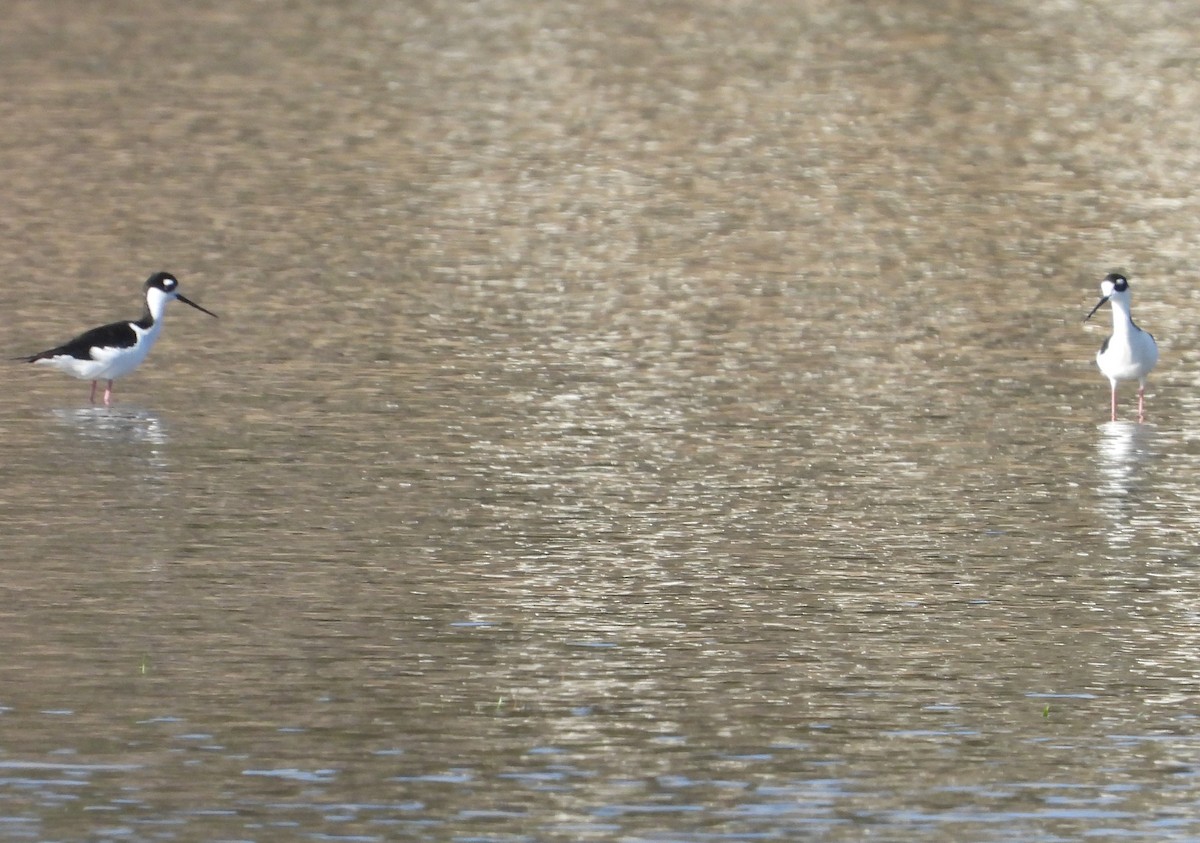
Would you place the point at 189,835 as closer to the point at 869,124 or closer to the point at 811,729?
the point at 811,729

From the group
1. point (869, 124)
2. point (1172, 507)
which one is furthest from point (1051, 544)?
point (869, 124)

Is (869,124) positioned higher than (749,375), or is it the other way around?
(869,124)

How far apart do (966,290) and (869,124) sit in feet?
42.2

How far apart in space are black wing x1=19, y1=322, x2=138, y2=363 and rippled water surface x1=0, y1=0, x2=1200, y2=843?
50 cm

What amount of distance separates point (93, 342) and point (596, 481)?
5.05 m

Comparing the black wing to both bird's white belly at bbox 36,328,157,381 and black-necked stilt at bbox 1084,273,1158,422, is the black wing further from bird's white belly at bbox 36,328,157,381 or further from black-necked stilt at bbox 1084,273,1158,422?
black-necked stilt at bbox 1084,273,1158,422

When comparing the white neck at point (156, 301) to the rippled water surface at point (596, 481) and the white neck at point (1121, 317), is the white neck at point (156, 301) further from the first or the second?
the white neck at point (1121, 317)

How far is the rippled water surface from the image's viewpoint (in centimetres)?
1077

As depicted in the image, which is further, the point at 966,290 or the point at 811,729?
the point at 966,290

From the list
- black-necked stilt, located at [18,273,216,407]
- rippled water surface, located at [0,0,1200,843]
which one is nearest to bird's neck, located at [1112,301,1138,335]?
rippled water surface, located at [0,0,1200,843]

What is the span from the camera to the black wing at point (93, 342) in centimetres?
1944

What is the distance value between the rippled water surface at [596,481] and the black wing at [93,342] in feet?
1.63

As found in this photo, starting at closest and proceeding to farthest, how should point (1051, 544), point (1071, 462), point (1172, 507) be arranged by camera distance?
point (1051, 544)
point (1172, 507)
point (1071, 462)

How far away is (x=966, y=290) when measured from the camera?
2467 centimetres
